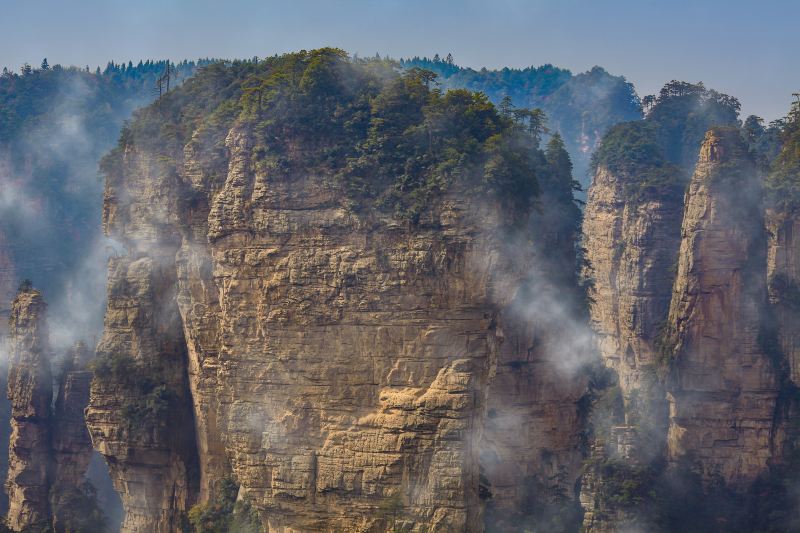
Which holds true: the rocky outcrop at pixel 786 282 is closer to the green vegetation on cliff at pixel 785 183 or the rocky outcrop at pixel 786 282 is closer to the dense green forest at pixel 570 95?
the green vegetation on cliff at pixel 785 183

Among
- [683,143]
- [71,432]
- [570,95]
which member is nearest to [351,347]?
[71,432]

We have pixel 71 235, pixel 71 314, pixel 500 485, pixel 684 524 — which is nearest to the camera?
pixel 500 485

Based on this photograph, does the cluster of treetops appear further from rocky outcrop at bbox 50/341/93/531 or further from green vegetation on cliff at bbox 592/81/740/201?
rocky outcrop at bbox 50/341/93/531

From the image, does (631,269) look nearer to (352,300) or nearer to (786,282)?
(786,282)

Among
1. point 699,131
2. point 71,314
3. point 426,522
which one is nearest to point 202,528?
point 426,522

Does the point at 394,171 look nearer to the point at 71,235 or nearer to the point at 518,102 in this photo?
the point at 71,235
